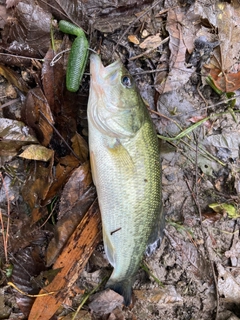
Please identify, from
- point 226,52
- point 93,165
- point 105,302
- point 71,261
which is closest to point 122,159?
point 93,165

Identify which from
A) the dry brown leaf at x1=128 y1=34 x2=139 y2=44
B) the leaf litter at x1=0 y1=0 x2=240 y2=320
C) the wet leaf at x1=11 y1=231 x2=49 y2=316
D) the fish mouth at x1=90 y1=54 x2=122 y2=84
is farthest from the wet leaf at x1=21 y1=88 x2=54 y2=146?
the dry brown leaf at x1=128 y1=34 x2=139 y2=44

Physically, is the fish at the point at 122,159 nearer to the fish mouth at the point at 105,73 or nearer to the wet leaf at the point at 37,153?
the fish mouth at the point at 105,73

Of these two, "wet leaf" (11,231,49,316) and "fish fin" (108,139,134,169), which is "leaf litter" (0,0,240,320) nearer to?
"wet leaf" (11,231,49,316)

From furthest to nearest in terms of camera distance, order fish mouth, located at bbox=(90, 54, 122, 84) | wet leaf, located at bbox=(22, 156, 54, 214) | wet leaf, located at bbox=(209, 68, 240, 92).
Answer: wet leaf, located at bbox=(209, 68, 240, 92), wet leaf, located at bbox=(22, 156, 54, 214), fish mouth, located at bbox=(90, 54, 122, 84)

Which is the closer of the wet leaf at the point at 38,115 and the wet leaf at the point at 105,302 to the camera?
the wet leaf at the point at 38,115

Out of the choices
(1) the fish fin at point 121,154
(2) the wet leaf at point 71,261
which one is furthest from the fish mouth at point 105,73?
(2) the wet leaf at point 71,261
